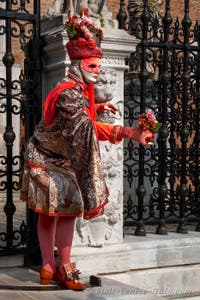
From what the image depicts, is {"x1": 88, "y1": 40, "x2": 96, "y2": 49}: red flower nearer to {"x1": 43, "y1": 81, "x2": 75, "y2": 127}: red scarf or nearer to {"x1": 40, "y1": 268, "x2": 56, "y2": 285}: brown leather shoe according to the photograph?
{"x1": 43, "y1": 81, "x2": 75, "y2": 127}: red scarf

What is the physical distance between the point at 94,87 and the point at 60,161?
0.76m

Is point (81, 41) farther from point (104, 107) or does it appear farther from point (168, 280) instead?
point (168, 280)

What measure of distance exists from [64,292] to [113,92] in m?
1.91

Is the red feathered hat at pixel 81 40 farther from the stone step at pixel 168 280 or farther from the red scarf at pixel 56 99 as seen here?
the stone step at pixel 168 280

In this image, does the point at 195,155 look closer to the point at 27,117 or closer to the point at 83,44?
the point at 27,117

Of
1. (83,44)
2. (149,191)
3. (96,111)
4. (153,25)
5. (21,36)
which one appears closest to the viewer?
(83,44)

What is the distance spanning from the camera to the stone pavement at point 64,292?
4621 millimetres

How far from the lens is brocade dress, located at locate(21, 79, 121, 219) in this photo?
4445 millimetres

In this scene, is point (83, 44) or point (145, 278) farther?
point (145, 278)

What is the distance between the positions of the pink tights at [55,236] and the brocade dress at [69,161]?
0.13 meters

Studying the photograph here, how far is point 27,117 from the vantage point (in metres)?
5.71

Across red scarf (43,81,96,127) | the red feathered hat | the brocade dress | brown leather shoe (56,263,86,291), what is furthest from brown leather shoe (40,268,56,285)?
the red feathered hat

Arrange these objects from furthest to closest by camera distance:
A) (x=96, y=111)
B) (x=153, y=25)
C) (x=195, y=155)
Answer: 1. (x=195, y=155)
2. (x=153, y=25)
3. (x=96, y=111)

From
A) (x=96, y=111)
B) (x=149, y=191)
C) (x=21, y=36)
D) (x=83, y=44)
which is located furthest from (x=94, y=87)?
(x=149, y=191)
